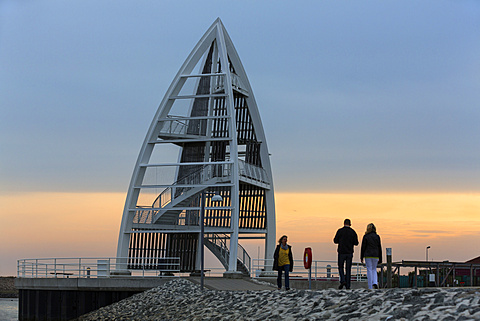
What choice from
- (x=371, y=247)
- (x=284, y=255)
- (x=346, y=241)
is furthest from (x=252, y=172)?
(x=371, y=247)

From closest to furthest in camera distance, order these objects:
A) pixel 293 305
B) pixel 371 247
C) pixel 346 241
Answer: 1. pixel 293 305
2. pixel 371 247
3. pixel 346 241

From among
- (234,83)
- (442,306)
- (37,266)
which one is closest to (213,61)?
(234,83)

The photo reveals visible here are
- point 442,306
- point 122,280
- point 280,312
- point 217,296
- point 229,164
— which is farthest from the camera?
point 229,164

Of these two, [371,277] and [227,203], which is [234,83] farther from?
[371,277]

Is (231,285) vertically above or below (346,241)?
below

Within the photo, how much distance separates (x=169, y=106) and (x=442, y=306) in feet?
81.8

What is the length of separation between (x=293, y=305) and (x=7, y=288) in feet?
342

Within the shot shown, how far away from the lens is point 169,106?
1468 inches

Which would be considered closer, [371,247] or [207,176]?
[371,247]

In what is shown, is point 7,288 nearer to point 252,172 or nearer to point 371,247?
point 252,172

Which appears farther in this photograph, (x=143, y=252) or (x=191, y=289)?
(x=143, y=252)

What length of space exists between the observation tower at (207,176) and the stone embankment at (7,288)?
7155 centimetres

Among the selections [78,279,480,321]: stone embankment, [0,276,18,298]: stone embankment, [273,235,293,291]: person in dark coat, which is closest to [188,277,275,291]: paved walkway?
[78,279,480,321]: stone embankment

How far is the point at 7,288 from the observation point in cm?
11525
